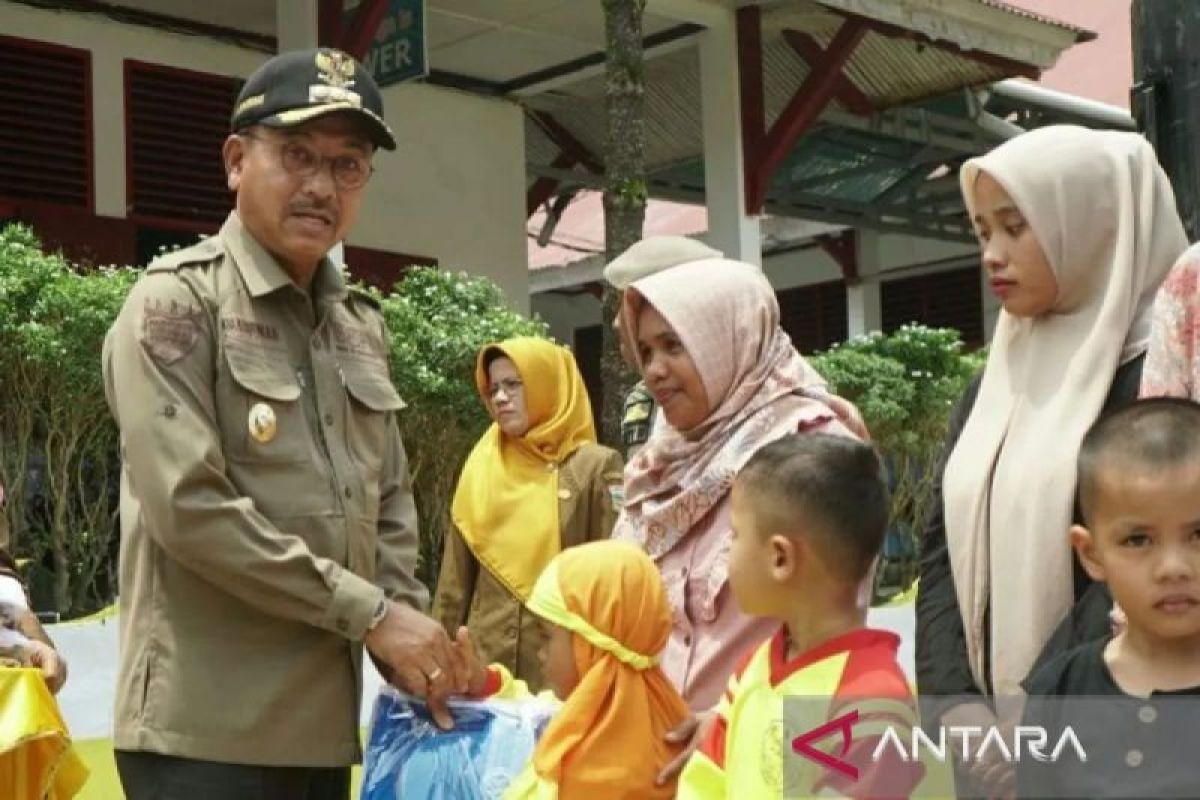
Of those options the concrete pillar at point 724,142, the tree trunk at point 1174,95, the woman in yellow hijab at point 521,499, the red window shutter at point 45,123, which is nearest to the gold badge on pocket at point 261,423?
the tree trunk at point 1174,95

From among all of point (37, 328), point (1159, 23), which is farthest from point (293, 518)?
point (37, 328)

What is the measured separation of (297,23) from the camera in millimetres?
9602

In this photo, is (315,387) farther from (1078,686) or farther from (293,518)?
(1078,686)

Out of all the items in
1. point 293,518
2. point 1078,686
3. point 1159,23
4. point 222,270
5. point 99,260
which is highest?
point 99,260

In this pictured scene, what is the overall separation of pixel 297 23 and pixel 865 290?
8608mm

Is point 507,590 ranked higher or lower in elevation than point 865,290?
lower

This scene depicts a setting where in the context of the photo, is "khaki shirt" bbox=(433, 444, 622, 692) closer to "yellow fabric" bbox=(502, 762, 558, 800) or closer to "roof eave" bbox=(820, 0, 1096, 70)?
"yellow fabric" bbox=(502, 762, 558, 800)

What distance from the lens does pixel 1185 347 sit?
89.0 inches

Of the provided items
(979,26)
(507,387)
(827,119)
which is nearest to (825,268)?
(827,119)

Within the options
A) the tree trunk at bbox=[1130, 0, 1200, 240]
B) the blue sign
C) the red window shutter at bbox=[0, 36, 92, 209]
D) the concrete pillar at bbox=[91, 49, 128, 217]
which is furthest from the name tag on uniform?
the concrete pillar at bbox=[91, 49, 128, 217]

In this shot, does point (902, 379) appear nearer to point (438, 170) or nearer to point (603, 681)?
point (438, 170)

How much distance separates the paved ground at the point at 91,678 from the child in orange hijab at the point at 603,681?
322 cm

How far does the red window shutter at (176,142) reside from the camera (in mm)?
10203

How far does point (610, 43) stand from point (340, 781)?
6402 millimetres
